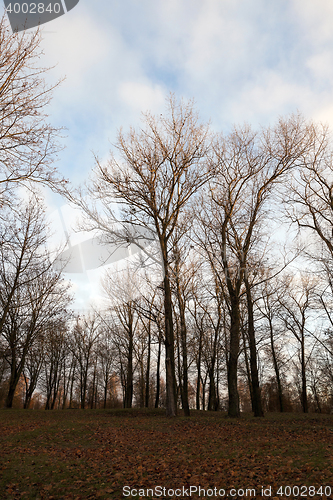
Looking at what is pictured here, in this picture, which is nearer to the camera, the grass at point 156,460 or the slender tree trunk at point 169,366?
the grass at point 156,460

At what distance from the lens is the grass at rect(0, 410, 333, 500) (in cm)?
511

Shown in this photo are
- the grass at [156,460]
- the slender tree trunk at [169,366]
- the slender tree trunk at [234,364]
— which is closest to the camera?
the grass at [156,460]

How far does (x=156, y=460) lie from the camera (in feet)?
21.2

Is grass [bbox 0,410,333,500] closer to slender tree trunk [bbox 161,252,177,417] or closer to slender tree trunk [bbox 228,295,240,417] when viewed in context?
slender tree trunk [bbox 161,252,177,417]

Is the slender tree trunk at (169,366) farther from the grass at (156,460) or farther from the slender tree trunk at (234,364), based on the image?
the slender tree trunk at (234,364)

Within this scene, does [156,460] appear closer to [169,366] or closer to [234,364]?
[169,366]

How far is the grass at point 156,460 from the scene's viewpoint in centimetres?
511

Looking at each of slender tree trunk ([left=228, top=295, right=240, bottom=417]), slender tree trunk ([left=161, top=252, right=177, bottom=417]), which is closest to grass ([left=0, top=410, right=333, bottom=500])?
slender tree trunk ([left=161, top=252, right=177, bottom=417])

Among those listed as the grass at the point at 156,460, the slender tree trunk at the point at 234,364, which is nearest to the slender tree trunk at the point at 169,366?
the grass at the point at 156,460

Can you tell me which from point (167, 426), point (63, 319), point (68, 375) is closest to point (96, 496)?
point (167, 426)

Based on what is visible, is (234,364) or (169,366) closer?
(169,366)

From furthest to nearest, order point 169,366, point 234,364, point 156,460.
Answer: point 234,364 → point 169,366 → point 156,460

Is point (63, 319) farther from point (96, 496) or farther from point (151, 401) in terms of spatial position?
point (151, 401)

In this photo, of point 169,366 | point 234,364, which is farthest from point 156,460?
point 234,364
